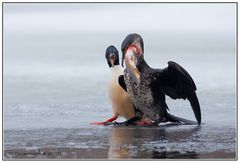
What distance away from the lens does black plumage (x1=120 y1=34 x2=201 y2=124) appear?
801 inches

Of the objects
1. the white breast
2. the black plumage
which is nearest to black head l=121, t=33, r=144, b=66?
the black plumage

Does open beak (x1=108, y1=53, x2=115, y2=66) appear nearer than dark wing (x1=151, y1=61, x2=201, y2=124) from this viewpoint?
No

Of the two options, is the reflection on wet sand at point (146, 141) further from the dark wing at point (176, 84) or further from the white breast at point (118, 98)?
the dark wing at point (176, 84)

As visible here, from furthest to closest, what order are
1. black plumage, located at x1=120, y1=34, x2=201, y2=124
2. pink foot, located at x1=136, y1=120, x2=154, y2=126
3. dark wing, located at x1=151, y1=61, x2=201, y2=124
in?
pink foot, located at x1=136, y1=120, x2=154, y2=126, black plumage, located at x1=120, y1=34, x2=201, y2=124, dark wing, located at x1=151, y1=61, x2=201, y2=124

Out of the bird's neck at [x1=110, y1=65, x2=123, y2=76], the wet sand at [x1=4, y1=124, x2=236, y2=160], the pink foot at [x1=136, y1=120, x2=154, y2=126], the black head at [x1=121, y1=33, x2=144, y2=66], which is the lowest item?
the wet sand at [x1=4, y1=124, x2=236, y2=160]

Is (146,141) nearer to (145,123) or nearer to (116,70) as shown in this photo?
(145,123)

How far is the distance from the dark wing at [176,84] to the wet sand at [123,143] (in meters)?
0.66

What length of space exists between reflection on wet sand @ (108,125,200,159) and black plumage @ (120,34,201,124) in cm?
45

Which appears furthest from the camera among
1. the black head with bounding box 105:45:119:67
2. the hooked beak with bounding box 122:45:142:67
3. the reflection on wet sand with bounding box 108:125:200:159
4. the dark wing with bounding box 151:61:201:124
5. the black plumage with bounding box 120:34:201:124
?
the black head with bounding box 105:45:119:67

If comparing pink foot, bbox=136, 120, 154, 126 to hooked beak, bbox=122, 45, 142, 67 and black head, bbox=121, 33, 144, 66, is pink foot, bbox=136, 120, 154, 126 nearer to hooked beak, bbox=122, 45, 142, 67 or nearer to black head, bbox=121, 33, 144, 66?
hooked beak, bbox=122, 45, 142, 67

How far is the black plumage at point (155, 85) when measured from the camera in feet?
66.7

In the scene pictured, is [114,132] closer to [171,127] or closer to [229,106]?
[171,127]

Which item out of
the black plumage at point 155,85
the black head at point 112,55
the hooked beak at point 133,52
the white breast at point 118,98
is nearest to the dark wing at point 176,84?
the black plumage at point 155,85

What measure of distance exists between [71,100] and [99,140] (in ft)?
5.91
